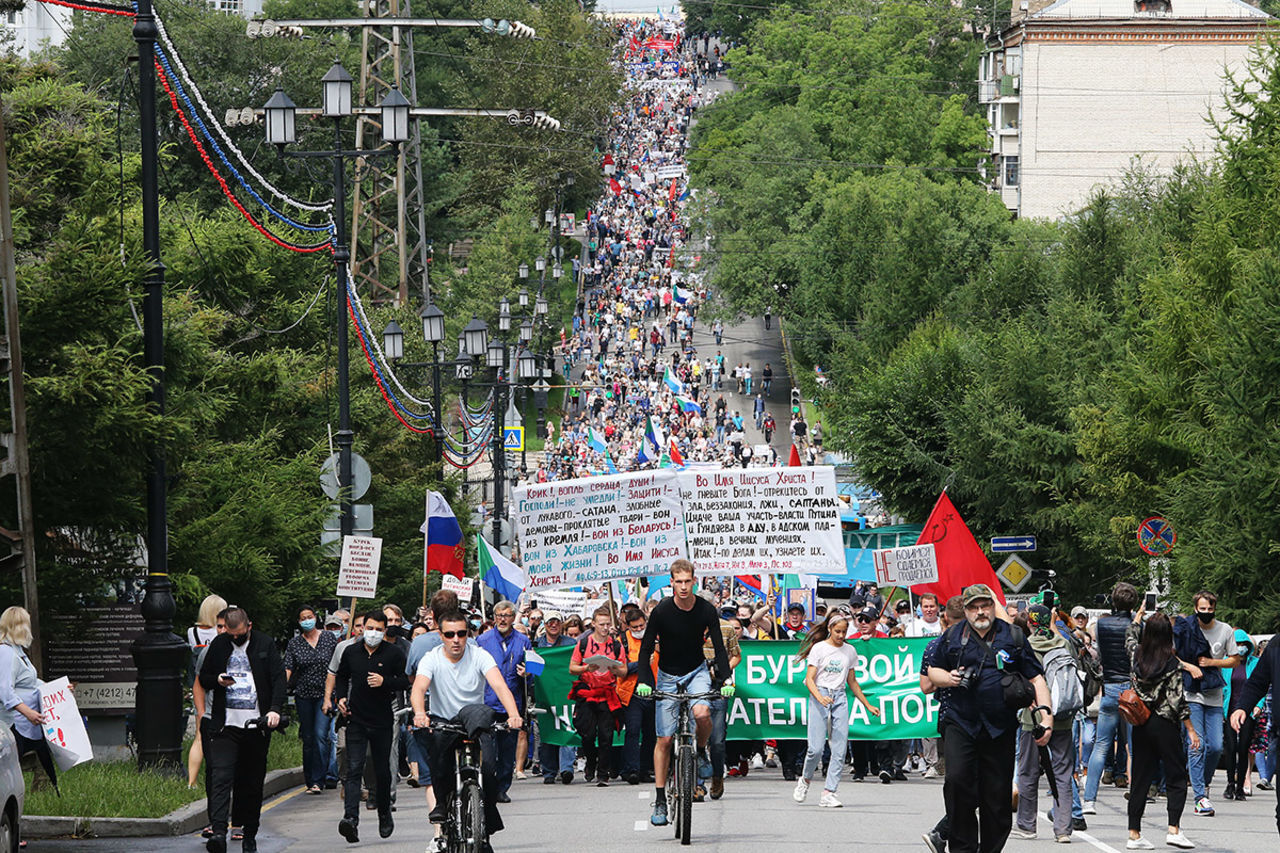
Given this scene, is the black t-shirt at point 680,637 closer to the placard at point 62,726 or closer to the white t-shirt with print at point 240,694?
the white t-shirt with print at point 240,694

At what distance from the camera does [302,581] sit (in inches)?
1161

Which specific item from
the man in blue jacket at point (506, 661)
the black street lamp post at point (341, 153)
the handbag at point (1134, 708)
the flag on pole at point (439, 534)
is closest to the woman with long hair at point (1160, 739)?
the handbag at point (1134, 708)

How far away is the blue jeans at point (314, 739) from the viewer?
773 inches

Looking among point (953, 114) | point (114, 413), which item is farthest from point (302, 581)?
point (953, 114)

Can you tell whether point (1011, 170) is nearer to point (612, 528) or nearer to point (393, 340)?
point (393, 340)

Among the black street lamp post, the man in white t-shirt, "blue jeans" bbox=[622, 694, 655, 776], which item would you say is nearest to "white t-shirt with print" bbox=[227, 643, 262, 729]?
"blue jeans" bbox=[622, 694, 655, 776]

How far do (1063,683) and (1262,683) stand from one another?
1654 mm

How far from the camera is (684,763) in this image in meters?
14.4

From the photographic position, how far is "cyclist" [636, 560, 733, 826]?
1464cm

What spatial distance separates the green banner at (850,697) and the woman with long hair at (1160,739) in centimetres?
610

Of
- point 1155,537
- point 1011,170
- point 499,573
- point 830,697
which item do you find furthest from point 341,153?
point 1011,170

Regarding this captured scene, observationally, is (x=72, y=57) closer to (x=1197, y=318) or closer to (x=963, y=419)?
(x=963, y=419)

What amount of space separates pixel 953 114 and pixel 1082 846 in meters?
90.5

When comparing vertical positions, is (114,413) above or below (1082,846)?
above
